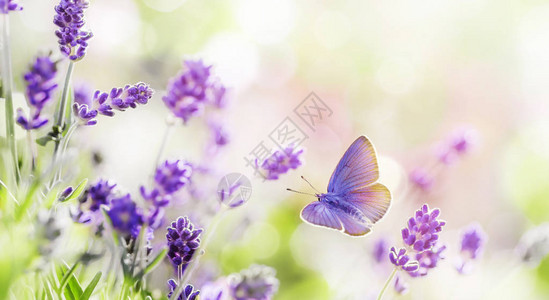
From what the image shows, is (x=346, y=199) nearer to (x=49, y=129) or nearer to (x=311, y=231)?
(x=49, y=129)

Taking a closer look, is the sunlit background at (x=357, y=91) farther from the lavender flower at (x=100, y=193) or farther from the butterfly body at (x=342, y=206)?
the lavender flower at (x=100, y=193)

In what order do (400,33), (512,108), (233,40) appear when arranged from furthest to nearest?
(400,33)
(512,108)
(233,40)

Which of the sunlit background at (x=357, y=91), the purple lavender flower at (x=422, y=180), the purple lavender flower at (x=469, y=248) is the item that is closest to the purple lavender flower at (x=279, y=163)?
the purple lavender flower at (x=469, y=248)

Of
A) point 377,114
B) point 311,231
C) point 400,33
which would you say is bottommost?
point 311,231

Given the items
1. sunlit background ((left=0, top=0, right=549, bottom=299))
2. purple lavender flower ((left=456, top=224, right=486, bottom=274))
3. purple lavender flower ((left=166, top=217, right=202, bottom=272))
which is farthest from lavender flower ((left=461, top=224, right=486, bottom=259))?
sunlit background ((left=0, top=0, right=549, bottom=299))

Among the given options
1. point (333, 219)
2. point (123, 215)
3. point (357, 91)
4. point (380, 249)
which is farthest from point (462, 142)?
point (357, 91)

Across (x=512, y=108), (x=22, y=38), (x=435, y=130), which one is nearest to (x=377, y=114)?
(x=435, y=130)
